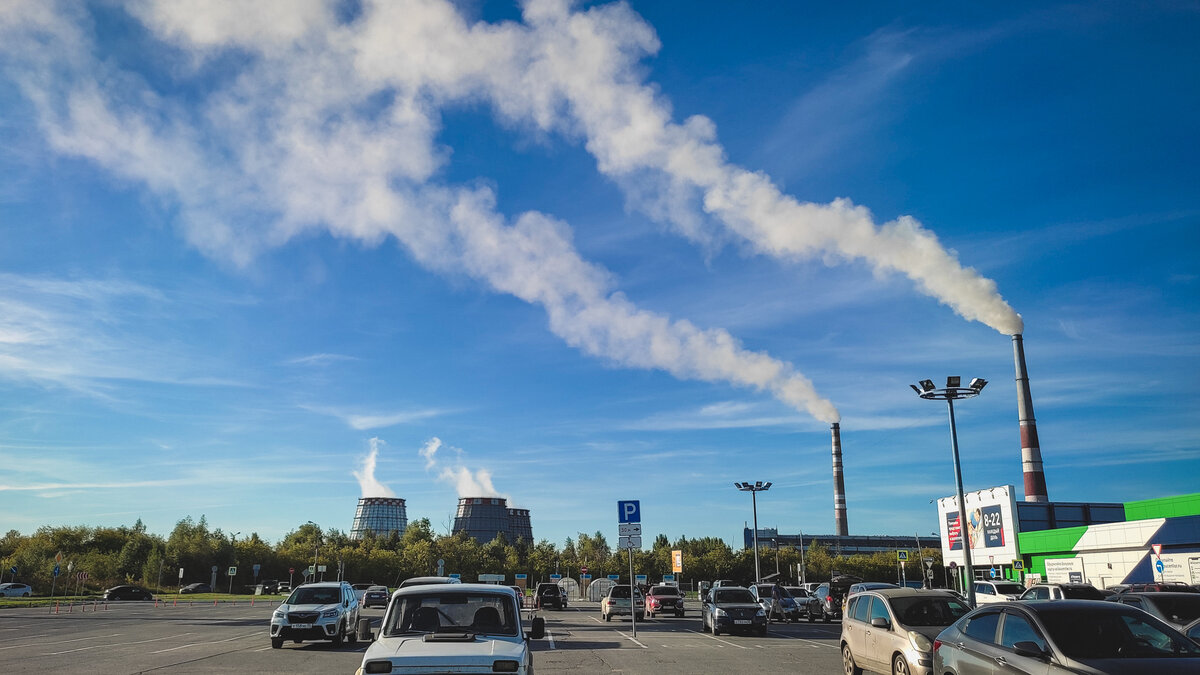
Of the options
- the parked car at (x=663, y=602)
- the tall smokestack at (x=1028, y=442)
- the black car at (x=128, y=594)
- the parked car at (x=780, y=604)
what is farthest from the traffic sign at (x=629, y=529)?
the black car at (x=128, y=594)

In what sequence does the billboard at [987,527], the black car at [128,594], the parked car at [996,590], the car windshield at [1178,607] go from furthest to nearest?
the black car at [128,594], the billboard at [987,527], the parked car at [996,590], the car windshield at [1178,607]

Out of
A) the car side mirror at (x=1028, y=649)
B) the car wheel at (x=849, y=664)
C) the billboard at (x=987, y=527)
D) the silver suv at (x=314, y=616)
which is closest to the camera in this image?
the car side mirror at (x=1028, y=649)

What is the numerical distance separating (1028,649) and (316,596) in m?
18.6

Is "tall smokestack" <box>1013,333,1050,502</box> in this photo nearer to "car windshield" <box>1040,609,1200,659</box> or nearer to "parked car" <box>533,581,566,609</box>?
"parked car" <box>533,581,566,609</box>

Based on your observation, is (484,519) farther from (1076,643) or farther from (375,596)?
(1076,643)

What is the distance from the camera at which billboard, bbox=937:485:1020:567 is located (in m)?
68.3

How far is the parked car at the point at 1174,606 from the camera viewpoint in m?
15.2

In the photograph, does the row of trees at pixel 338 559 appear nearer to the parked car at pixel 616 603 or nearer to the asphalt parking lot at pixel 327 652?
the parked car at pixel 616 603

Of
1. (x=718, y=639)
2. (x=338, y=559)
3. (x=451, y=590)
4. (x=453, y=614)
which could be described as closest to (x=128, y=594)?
(x=338, y=559)

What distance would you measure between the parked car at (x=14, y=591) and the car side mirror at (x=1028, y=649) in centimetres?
8443

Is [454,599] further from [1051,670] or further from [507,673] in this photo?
[1051,670]

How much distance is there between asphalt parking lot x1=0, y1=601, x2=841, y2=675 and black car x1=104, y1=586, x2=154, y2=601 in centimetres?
4898

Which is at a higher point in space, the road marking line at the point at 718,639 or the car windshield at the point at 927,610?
the car windshield at the point at 927,610

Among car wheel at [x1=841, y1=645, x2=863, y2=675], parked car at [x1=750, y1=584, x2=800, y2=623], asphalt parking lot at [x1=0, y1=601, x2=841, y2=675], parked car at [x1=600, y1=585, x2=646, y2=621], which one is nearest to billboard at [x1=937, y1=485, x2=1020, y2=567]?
parked car at [x1=750, y1=584, x2=800, y2=623]
